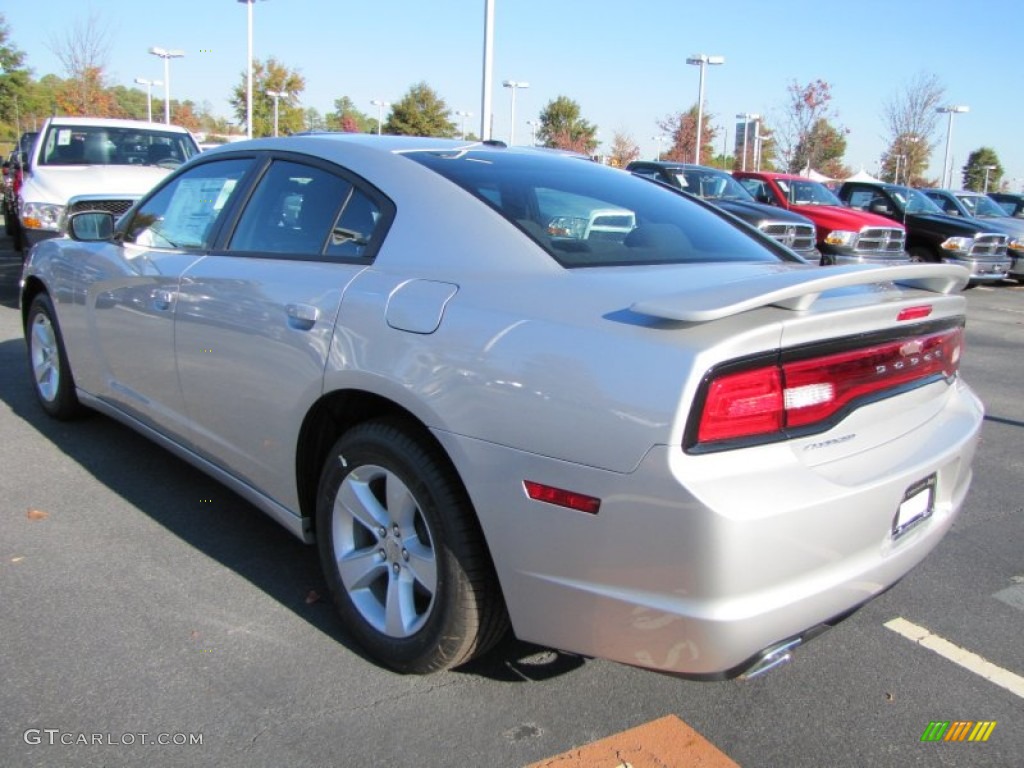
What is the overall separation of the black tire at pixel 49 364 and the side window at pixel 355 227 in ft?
8.73

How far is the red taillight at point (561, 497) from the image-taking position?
2055 mm

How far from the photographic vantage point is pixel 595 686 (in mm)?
2672

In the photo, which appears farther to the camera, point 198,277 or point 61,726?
point 198,277

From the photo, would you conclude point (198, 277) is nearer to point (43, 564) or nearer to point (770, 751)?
point (43, 564)

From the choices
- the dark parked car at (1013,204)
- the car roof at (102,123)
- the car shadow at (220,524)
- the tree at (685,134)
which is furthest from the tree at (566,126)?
the car shadow at (220,524)

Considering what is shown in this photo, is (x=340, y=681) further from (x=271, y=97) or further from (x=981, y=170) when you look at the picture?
(x=981, y=170)

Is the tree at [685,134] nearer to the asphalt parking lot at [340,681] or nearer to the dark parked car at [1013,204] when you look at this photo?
the dark parked car at [1013,204]

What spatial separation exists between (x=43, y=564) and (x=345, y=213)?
1.83 metres

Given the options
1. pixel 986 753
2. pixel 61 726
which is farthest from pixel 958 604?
pixel 61 726

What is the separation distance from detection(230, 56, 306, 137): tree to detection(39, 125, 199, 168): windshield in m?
44.6

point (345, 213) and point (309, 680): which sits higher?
point (345, 213)

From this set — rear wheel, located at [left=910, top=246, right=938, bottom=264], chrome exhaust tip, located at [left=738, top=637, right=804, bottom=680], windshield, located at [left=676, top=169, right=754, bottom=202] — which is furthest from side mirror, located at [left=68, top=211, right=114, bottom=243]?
rear wheel, located at [left=910, top=246, right=938, bottom=264]

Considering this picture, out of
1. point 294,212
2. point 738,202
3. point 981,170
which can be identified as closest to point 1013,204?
point 738,202

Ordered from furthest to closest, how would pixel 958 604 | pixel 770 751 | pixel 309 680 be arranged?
pixel 958 604 < pixel 309 680 < pixel 770 751
